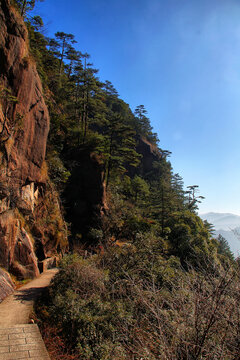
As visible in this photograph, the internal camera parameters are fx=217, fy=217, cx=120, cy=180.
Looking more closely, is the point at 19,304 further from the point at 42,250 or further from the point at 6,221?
the point at 42,250

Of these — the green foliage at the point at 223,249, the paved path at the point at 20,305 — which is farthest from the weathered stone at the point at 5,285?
the green foliage at the point at 223,249

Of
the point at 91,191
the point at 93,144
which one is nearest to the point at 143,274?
the point at 91,191

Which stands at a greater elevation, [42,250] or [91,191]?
[91,191]

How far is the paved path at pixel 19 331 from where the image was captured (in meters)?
4.81

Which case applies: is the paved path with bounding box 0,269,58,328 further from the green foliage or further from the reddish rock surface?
the green foliage

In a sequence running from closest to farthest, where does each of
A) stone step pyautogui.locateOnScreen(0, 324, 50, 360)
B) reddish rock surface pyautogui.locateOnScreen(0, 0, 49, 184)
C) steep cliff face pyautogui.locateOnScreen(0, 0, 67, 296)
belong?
stone step pyautogui.locateOnScreen(0, 324, 50, 360) < steep cliff face pyautogui.locateOnScreen(0, 0, 67, 296) < reddish rock surface pyautogui.locateOnScreen(0, 0, 49, 184)

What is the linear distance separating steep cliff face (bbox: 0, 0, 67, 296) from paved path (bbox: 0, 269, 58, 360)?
1.81 m

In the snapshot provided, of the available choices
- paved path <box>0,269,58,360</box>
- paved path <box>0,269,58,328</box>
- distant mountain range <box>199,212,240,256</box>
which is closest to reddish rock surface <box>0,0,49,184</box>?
paved path <box>0,269,58,328</box>

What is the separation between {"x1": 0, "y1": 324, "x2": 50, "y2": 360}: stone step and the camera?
15.6ft

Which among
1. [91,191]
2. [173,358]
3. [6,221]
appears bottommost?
[173,358]

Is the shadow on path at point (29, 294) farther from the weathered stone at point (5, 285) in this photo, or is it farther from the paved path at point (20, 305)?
the weathered stone at point (5, 285)

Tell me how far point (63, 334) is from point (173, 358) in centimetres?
442

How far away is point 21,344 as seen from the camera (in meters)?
5.13

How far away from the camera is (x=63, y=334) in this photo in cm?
669
